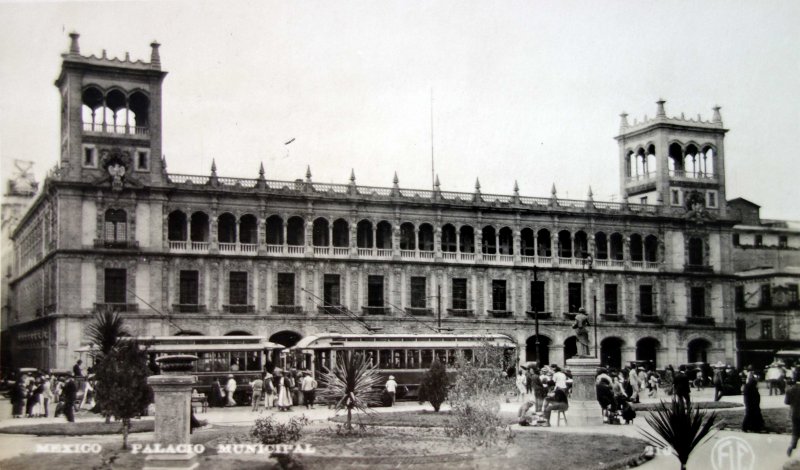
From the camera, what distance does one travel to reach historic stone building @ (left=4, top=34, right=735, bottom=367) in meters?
41.3

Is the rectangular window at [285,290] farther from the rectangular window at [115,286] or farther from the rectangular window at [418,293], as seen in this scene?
the rectangular window at [115,286]

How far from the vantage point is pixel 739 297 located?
5528 centimetres

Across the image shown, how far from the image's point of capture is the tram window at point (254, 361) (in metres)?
35.0

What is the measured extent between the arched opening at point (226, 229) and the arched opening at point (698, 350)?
2773cm

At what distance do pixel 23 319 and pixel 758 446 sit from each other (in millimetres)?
42190

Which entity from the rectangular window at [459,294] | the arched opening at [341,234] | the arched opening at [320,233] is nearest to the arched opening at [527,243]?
the rectangular window at [459,294]

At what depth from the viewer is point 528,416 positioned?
2453 cm

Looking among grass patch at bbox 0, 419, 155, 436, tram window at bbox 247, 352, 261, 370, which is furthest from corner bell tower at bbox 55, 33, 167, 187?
grass patch at bbox 0, 419, 155, 436

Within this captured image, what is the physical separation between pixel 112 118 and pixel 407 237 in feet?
55.5

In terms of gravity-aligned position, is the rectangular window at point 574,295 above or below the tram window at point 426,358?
above

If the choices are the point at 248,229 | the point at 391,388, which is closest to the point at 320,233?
the point at 248,229

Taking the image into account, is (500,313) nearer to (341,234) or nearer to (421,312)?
(421,312)

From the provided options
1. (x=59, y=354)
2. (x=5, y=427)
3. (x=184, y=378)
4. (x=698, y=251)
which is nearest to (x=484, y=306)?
(x=698, y=251)

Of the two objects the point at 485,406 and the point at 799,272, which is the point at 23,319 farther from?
the point at 799,272
